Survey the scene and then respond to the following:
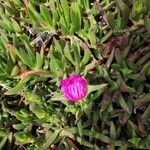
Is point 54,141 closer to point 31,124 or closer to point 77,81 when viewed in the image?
point 31,124

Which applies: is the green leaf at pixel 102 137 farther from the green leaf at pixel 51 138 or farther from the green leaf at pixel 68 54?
the green leaf at pixel 68 54

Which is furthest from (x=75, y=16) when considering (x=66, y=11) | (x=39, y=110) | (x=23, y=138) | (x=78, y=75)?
(x=23, y=138)

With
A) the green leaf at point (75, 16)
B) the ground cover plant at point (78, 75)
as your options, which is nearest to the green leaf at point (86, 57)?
the ground cover plant at point (78, 75)

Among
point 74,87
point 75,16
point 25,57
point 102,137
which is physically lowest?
point 102,137

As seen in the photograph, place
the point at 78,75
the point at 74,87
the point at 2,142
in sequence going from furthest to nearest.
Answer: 1. the point at 2,142
2. the point at 78,75
3. the point at 74,87

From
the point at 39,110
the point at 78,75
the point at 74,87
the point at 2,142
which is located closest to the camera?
the point at 74,87

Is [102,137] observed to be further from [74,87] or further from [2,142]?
[2,142]

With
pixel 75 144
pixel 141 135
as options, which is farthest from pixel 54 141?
pixel 141 135

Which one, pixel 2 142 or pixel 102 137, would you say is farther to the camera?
pixel 2 142
